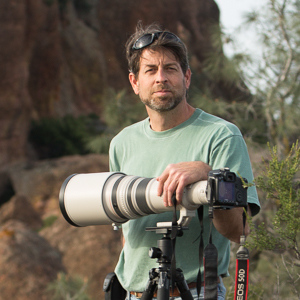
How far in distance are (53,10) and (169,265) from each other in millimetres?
17722

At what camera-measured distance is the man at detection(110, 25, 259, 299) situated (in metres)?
1.88

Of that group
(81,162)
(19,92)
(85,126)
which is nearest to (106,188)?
(81,162)

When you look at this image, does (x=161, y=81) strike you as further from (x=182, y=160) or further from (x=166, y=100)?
(x=182, y=160)

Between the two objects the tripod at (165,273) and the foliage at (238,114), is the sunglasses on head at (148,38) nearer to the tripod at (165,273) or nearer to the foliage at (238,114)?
the tripod at (165,273)

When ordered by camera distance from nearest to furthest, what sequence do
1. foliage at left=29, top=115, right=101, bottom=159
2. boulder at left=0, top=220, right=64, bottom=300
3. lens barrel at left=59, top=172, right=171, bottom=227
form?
lens barrel at left=59, top=172, right=171, bottom=227 → boulder at left=0, top=220, right=64, bottom=300 → foliage at left=29, top=115, right=101, bottom=159

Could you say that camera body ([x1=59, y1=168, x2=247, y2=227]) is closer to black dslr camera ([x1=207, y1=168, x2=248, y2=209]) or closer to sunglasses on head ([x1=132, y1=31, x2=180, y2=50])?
black dslr camera ([x1=207, y1=168, x2=248, y2=209])

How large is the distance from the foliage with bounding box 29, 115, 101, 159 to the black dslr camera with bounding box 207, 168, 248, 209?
1572cm

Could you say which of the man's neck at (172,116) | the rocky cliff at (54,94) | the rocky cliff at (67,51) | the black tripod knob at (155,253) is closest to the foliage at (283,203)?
the man's neck at (172,116)

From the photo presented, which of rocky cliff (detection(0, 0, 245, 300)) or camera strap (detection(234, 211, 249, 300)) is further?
rocky cliff (detection(0, 0, 245, 300))

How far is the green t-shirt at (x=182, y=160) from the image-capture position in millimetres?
1885

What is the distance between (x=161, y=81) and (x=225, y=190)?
1.75 ft

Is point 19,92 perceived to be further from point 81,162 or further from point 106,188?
point 106,188

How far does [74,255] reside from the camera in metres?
9.47

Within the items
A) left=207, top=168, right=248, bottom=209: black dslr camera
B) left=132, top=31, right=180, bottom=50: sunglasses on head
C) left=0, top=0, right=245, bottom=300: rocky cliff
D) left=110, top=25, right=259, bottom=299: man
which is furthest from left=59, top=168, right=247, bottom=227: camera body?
left=0, top=0, right=245, bottom=300: rocky cliff
